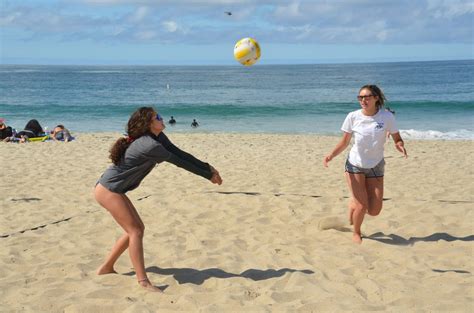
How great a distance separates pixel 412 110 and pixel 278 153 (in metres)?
20.4

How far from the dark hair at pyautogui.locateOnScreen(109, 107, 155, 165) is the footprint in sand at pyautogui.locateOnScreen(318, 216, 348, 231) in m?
2.85

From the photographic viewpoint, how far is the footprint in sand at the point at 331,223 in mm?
6066

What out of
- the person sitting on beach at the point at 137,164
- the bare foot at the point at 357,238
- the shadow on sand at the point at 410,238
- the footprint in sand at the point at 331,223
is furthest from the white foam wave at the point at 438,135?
the person sitting on beach at the point at 137,164

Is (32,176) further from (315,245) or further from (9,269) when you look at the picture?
(315,245)

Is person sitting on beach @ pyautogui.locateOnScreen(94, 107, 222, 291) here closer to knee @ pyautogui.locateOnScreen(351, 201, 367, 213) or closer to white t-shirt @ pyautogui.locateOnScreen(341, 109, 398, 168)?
white t-shirt @ pyautogui.locateOnScreen(341, 109, 398, 168)

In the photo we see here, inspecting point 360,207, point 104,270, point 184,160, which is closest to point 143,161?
point 184,160

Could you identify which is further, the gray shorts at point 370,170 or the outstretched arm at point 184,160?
the gray shorts at point 370,170

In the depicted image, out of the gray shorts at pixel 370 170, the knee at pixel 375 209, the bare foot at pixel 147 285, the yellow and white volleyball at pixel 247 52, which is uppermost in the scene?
the yellow and white volleyball at pixel 247 52

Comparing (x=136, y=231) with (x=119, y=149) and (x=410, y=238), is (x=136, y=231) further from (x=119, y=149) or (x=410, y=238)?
(x=410, y=238)

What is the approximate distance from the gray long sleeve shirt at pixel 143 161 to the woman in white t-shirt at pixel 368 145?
1.82 metres

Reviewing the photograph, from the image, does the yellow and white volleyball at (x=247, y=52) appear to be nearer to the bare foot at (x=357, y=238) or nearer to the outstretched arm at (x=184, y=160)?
the bare foot at (x=357, y=238)

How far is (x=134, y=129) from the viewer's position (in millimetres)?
3963

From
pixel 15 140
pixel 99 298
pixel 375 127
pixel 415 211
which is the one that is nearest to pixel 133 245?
pixel 99 298

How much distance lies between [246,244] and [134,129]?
7.01 ft
